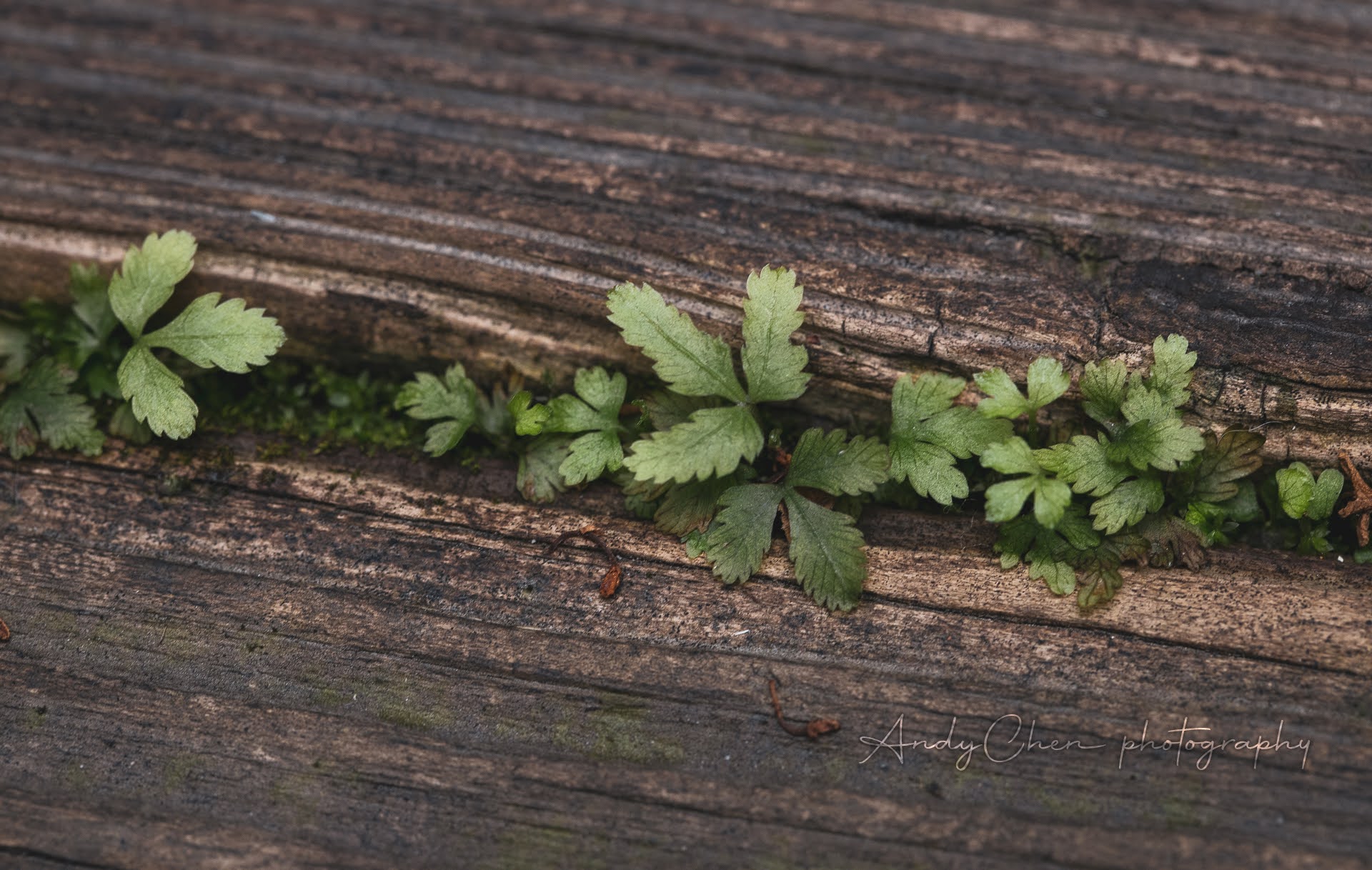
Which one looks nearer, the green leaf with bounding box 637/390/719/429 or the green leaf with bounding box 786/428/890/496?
the green leaf with bounding box 786/428/890/496

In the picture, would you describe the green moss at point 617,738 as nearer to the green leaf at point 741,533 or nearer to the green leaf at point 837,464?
the green leaf at point 741,533

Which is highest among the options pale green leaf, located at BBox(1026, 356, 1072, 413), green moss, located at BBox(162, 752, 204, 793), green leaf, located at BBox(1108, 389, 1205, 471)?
pale green leaf, located at BBox(1026, 356, 1072, 413)

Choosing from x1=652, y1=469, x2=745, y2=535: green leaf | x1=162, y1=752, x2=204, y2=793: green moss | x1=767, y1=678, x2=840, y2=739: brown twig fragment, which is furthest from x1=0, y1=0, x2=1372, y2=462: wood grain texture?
x1=162, y1=752, x2=204, y2=793: green moss

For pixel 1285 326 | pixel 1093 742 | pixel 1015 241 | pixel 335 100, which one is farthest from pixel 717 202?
pixel 1093 742

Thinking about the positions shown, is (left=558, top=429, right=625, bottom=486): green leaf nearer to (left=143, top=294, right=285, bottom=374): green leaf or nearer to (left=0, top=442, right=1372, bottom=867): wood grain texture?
(left=0, top=442, right=1372, bottom=867): wood grain texture

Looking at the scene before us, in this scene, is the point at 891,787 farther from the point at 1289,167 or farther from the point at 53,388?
the point at 53,388
